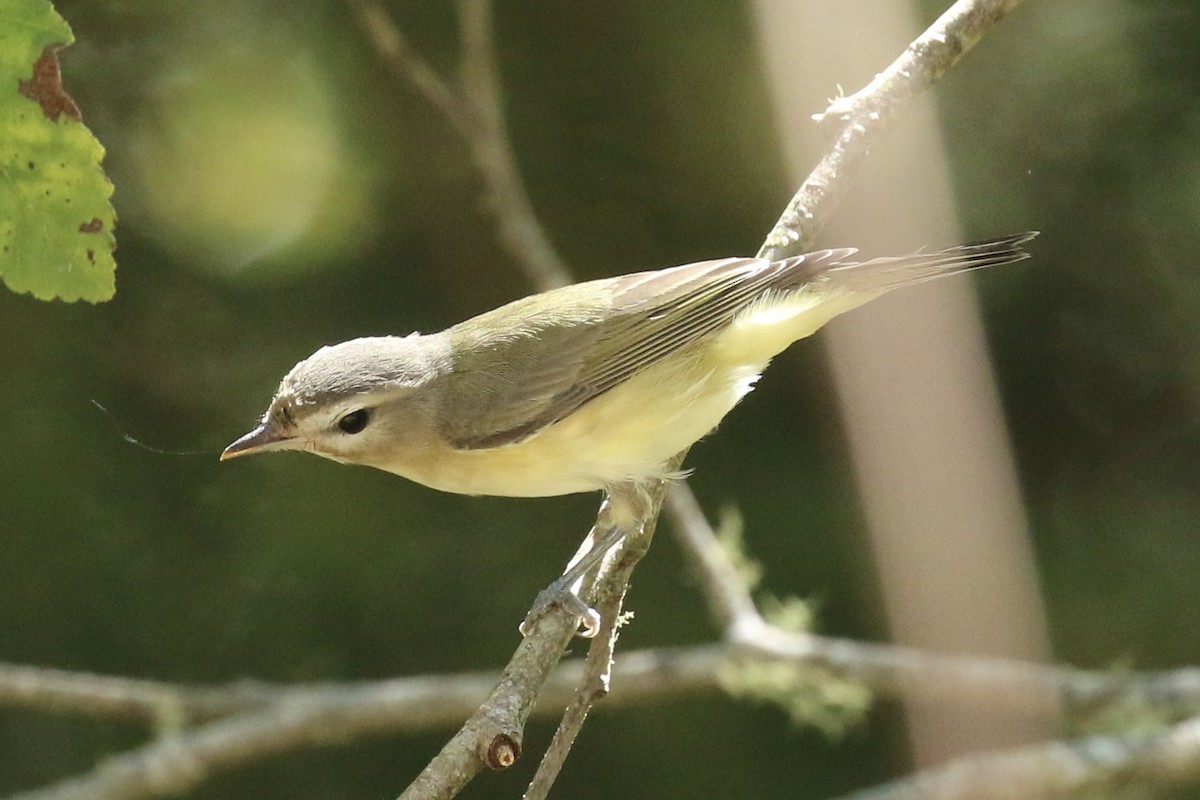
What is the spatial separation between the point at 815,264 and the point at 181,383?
297cm

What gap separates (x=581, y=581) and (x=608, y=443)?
440mm

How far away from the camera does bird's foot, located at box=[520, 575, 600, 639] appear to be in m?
2.72

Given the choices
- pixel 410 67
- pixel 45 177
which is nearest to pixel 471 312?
pixel 410 67

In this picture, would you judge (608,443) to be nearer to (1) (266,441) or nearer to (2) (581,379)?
(2) (581,379)

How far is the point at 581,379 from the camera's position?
3379 millimetres

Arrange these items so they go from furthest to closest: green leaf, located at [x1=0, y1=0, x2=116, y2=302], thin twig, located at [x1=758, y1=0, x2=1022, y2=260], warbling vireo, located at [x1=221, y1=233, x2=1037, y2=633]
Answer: warbling vireo, located at [x1=221, y1=233, x2=1037, y2=633]
thin twig, located at [x1=758, y1=0, x2=1022, y2=260]
green leaf, located at [x1=0, y1=0, x2=116, y2=302]

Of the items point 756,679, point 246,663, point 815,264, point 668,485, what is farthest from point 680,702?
point 815,264

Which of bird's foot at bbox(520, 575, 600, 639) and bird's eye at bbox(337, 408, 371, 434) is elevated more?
bird's eye at bbox(337, 408, 371, 434)

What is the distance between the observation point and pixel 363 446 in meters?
3.30

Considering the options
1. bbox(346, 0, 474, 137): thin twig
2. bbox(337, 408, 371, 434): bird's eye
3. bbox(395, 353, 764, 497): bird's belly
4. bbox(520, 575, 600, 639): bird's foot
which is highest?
bbox(346, 0, 474, 137): thin twig

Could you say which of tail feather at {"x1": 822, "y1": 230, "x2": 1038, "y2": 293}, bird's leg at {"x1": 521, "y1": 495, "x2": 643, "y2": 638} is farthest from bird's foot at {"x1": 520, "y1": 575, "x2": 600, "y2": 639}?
tail feather at {"x1": 822, "y1": 230, "x2": 1038, "y2": 293}

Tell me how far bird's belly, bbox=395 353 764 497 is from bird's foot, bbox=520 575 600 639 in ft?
1.13

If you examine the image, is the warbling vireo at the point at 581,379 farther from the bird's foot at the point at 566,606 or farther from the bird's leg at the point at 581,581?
the bird's foot at the point at 566,606

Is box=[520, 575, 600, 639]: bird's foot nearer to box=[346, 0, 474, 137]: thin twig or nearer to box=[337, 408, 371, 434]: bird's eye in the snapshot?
box=[337, 408, 371, 434]: bird's eye
